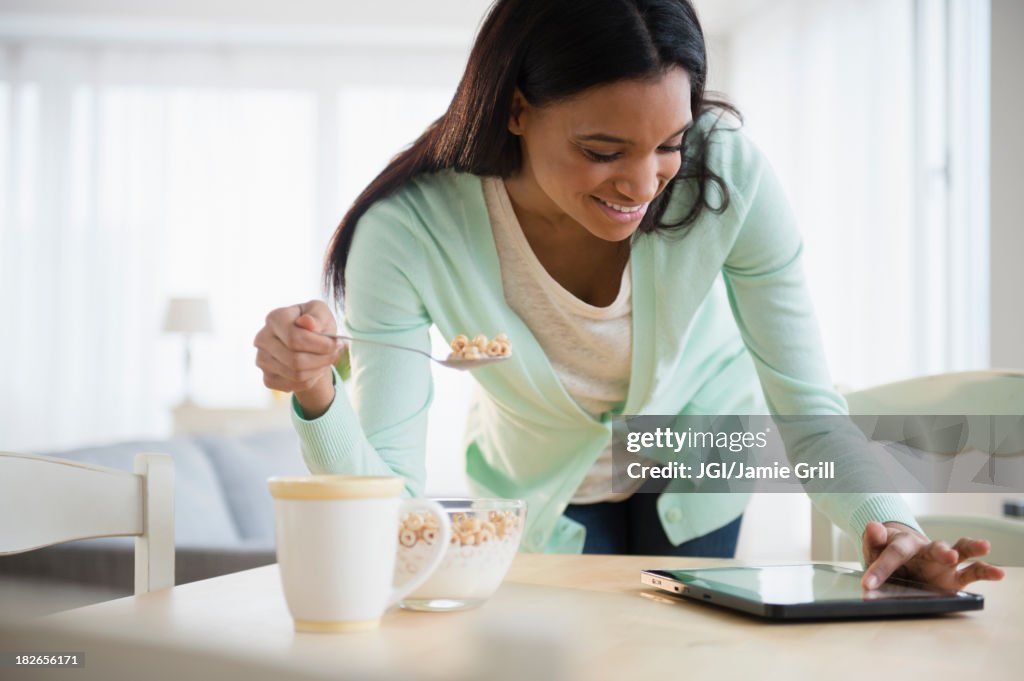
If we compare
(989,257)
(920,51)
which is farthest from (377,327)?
(920,51)

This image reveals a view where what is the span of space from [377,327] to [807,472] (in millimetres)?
497

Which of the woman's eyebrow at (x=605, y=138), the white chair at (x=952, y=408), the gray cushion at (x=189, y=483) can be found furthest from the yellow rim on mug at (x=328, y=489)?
the gray cushion at (x=189, y=483)

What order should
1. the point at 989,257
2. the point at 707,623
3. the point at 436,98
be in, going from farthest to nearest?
the point at 436,98 < the point at 989,257 < the point at 707,623

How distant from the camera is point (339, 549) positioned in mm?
626

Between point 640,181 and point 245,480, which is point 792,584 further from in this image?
point 245,480

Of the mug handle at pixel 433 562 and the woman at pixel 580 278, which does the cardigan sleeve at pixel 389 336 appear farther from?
the mug handle at pixel 433 562

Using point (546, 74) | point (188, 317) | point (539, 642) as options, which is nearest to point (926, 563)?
point (539, 642)

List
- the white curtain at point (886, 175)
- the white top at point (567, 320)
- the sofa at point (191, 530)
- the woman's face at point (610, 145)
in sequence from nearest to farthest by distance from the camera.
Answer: the woman's face at point (610, 145)
the white top at point (567, 320)
the sofa at point (191, 530)
the white curtain at point (886, 175)

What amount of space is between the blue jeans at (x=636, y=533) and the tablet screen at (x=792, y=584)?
516 mm

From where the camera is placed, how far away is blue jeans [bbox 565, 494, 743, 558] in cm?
144

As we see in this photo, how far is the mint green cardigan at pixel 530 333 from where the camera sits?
113 centimetres

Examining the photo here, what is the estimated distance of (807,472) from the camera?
1144 mm

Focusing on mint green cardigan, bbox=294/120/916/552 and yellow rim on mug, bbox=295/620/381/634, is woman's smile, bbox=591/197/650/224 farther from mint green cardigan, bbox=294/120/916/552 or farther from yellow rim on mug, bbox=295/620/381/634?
yellow rim on mug, bbox=295/620/381/634

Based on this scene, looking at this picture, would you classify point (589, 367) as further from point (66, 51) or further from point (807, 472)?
point (66, 51)
